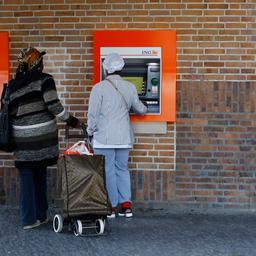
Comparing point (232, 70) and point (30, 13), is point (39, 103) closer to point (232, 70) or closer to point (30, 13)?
point (30, 13)

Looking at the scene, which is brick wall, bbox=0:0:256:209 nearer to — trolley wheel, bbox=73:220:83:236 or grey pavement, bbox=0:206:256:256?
grey pavement, bbox=0:206:256:256

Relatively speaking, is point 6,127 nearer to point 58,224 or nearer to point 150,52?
point 58,224

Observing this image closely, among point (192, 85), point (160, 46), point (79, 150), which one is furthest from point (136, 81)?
point (79, 150)

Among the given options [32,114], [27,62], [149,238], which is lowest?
[149,238]

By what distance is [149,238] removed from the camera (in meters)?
6.86

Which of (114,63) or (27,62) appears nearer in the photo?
(27,62)

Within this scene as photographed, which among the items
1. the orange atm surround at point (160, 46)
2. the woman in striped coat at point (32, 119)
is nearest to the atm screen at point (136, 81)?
the orange atm surround at point (160, 46)

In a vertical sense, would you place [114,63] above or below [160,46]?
below

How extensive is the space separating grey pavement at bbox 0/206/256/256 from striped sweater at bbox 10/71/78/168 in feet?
2.54

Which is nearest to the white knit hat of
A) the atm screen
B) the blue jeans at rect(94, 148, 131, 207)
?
the atm screen

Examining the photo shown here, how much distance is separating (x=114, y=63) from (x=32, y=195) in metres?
1.67

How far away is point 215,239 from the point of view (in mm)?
6836

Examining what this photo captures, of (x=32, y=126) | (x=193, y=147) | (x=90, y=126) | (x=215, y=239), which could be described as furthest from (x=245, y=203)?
(x=32, y=126)

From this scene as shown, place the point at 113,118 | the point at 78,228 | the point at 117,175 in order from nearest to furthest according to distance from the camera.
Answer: the point at 78,228, the point at 113,118, the point at 117,175
